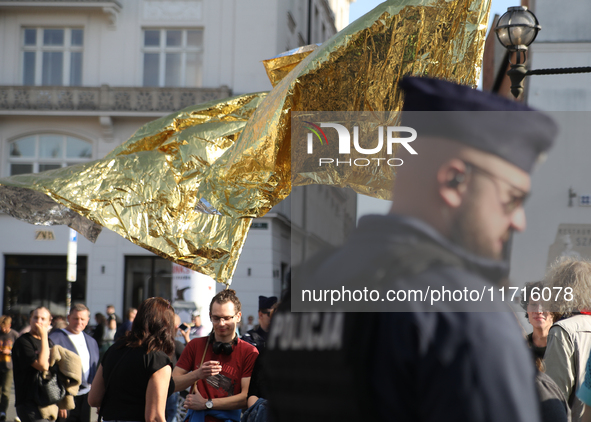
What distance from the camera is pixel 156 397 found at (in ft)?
13.6

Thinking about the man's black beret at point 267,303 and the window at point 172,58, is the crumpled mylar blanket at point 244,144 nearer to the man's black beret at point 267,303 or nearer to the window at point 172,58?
the man's black beret at point 267,303

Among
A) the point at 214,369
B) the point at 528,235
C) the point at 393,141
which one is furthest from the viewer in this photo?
the point at 214,369

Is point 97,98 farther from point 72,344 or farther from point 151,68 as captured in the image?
Result: point 72,344

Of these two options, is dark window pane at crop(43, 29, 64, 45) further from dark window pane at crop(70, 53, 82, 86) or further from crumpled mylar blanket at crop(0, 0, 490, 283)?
crumpled mylar blanket at crop(0, 0, 490, 283)

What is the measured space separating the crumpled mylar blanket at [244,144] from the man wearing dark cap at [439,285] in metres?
0.77

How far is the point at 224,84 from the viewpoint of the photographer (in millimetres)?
21812

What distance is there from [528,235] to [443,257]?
2.07 ft

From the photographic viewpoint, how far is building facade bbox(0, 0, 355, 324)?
70.5ft

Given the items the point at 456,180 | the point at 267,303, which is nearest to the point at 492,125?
the point at 456,180

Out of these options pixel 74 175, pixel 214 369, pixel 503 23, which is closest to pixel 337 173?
pixel 74 175

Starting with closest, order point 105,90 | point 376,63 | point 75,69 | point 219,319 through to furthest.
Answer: point 376,63 < point 219,319 < point 105,90 < point 75,69

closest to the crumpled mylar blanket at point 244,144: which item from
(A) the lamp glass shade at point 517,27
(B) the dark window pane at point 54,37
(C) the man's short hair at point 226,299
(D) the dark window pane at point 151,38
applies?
(C) the man's short hair at point 226,299

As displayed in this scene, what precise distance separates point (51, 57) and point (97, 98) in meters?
2.29

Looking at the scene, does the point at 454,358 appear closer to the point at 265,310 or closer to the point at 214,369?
the point at 214,369
